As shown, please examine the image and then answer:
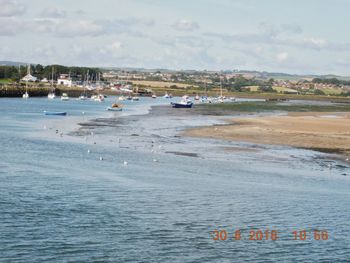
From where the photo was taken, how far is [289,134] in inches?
2621

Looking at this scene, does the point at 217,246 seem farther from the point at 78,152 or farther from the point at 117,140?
the point at 117,140

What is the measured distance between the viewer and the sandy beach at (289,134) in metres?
58.6

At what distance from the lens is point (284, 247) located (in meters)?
23.4

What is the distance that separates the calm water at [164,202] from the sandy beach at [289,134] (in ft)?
16.9

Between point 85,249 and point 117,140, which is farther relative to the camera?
point 117,140

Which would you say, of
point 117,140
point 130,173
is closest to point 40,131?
point 117,140

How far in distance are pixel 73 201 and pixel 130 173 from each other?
371 inches

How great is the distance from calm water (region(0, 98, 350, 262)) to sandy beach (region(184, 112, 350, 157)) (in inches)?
202

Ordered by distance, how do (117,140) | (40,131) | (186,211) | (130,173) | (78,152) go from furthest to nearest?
1. (40,131)
2. (117,140)
3. (78,152)
4. (130,173)
5. (186,211)
